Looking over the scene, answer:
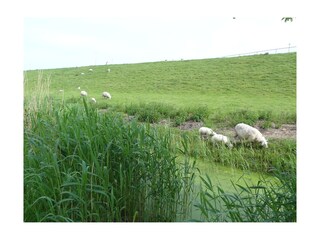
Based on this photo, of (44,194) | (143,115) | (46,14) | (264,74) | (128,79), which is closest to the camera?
(44,194)

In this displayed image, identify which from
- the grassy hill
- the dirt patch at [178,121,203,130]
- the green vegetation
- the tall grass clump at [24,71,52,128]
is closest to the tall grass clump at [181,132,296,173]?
the green vegetation

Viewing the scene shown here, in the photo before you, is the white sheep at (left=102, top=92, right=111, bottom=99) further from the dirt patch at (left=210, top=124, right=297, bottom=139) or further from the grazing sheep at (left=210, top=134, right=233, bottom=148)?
the grazing sheep at (left=210, top=134, right=233, bottom=148)

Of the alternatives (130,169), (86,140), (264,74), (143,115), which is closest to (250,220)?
(130,169)

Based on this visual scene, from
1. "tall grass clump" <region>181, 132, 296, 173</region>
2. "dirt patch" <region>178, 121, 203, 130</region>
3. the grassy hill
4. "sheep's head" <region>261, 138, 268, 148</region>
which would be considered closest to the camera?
"tall grass clump" <region>181, 132, 296, 173</region>

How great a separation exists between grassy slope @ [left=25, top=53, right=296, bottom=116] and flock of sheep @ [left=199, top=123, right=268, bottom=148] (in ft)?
1.51

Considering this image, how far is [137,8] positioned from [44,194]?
3.53ft

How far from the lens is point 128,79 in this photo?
Answer: 4852 mm

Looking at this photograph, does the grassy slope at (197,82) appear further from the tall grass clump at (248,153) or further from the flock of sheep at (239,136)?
the tall grass clump at (248,153)

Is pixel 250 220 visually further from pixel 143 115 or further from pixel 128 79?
pixel 128 79

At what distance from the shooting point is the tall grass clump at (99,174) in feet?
5.80

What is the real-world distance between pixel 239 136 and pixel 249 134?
0.10 meters

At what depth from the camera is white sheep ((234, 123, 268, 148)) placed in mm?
3240

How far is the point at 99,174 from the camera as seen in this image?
1.82 meters
